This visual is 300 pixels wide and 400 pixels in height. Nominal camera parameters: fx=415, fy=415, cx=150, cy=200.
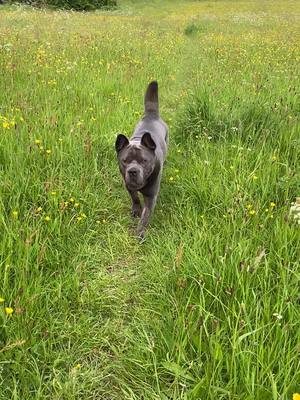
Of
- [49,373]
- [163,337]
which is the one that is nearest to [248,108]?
[163,337]

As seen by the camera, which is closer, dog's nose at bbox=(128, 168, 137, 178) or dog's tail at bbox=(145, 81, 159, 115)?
dog's nose at bbox=(128, 168, 137, 178)

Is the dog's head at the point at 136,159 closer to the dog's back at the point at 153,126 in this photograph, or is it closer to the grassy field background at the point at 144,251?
the dog's back at the point at 153,126

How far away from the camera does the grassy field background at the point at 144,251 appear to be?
2277 mm

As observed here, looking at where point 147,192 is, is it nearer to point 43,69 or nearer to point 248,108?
point 248,108

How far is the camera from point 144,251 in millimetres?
3811

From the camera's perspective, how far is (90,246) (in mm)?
3699

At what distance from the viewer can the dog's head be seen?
153 inches

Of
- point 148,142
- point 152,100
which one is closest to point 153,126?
point 152,100

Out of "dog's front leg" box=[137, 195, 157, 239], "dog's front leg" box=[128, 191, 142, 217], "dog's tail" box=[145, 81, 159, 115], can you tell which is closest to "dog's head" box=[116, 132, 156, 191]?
"dog's front leg" box=[137, 195, 157, 239]

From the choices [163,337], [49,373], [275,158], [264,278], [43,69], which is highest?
[43,69]

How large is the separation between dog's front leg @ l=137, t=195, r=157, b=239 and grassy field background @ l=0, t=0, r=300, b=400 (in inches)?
3.9

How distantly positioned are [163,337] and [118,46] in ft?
31.0

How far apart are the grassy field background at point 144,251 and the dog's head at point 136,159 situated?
1.54ft

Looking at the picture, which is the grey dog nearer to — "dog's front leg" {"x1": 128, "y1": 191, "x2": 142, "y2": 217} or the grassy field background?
"dog's front leg" {"x1": 128, "y1": 191, "x2": 142, "y2": 217}
